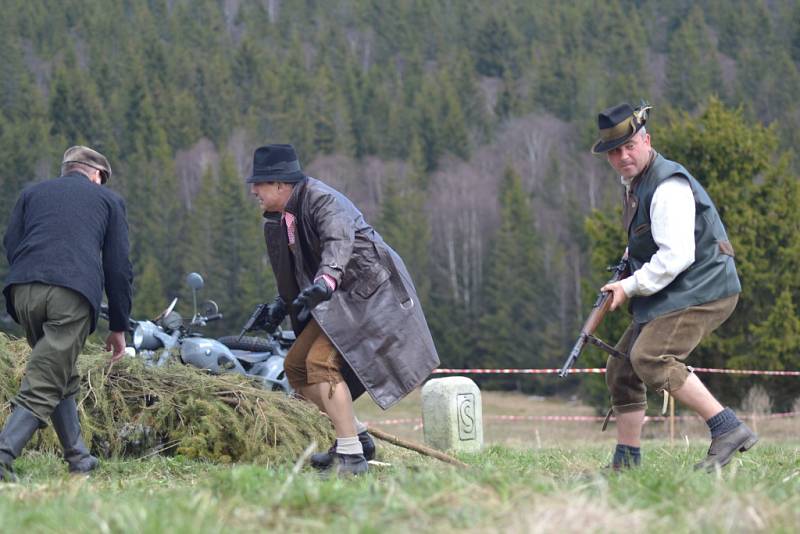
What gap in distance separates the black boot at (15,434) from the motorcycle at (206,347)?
2.71 meters

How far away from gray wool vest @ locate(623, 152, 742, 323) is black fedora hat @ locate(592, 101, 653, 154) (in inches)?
8.2

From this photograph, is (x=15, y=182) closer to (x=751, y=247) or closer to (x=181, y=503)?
(x=751, y=247)

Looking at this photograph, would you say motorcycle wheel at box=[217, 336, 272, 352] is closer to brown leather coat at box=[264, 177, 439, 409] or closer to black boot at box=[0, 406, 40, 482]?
brown leather coat at box=[264, 177, 439, 409]

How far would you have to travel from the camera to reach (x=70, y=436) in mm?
7414

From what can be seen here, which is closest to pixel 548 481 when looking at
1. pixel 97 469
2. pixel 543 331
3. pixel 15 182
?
pixel 97 469

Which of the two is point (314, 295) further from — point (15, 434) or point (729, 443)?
point (729, 443)

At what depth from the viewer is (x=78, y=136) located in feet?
241

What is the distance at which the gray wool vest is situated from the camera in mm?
6758

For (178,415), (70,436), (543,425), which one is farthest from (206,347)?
(543,425)

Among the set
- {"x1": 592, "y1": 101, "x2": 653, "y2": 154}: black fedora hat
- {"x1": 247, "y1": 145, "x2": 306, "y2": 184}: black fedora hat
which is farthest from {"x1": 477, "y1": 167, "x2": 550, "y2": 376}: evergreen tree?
{"x1": 592, "y1": 101, "x2": 653, "y2": 154}: black fedora hat

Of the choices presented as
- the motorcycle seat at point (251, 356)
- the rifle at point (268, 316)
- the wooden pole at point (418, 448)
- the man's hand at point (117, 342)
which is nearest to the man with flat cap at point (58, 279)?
the man's hand at point (117, 342)

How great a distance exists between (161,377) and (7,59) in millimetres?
76920

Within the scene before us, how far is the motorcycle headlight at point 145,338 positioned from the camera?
36.4ft

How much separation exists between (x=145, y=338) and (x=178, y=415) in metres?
2.64
